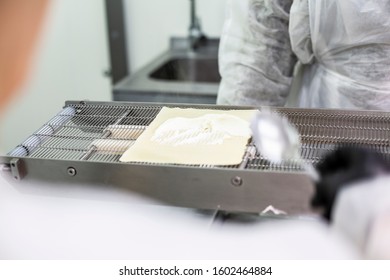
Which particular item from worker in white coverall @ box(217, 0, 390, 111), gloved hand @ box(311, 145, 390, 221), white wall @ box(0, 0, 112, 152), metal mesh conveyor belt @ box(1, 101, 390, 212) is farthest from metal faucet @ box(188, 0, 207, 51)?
gloved hand @ box(311, 145, 390, 221)

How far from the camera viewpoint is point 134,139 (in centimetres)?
77

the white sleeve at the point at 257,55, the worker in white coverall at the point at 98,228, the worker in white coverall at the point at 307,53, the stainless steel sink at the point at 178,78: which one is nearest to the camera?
the worker in white coverall at the point at 98,228

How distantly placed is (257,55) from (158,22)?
0.94 meters

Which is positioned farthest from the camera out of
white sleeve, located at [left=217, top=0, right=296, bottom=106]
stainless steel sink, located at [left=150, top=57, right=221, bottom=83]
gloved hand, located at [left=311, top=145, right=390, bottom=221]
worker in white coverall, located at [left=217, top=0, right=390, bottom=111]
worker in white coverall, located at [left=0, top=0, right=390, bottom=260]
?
stainless steel sink, located at [left=150, top=57, right=221, bottom=83]

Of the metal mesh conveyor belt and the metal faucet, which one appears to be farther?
the metal faucet

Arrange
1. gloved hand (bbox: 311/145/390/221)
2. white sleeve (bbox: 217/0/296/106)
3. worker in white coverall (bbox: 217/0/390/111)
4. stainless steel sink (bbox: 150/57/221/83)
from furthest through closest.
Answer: stainless steel sink (bbox: 150/57/221/83) → white sleeve (bbox: 217/0/296/106) → worker in white coverall (bbox: 217/0/390/111) → gloved hand (bbox: 311/145/390/221)

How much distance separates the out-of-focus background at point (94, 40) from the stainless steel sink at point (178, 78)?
79mm

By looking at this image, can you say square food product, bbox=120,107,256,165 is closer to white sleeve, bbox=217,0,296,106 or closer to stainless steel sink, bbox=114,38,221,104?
white sleeve, bbox=217,0,296,106

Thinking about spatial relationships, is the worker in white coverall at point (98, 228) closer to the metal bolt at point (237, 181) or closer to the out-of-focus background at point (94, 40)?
the metal bolt at point (237, 181)

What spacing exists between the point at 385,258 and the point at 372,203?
0.27 feet

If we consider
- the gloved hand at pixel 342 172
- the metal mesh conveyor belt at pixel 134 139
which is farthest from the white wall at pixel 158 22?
the gloved hand at pixel 342 172

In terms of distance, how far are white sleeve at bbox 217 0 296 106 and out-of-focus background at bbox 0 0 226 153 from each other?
0.80 metres

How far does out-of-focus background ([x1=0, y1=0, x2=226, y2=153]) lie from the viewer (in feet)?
6.39

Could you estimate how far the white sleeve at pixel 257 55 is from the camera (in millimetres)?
1129
